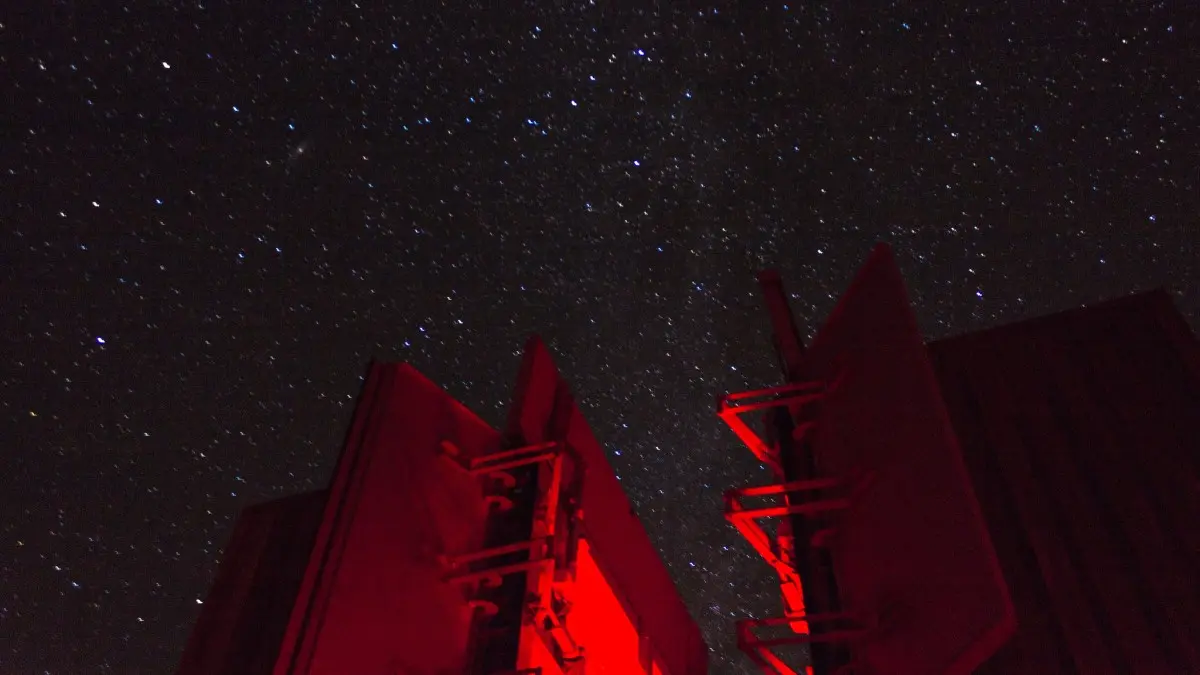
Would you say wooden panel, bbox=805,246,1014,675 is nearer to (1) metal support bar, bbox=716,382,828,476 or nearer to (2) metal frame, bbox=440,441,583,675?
(1) metal support bar, bbox=716,382,828,476

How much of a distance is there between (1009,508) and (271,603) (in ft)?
12.4

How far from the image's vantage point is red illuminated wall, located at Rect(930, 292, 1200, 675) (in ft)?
9.84

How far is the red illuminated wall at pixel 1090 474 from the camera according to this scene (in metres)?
3.00

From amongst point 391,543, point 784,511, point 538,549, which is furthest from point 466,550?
point 784,511

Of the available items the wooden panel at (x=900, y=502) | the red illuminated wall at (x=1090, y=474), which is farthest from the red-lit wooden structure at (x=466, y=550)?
the red illuminated wall at (x=1090, y=474)

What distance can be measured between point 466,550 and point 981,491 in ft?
6.88

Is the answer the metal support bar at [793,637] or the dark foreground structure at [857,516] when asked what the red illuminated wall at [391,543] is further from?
the metal support bar at [793,637]

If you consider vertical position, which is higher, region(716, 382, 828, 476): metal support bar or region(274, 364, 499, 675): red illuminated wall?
region(716, 382, 828, 476): metal support bar

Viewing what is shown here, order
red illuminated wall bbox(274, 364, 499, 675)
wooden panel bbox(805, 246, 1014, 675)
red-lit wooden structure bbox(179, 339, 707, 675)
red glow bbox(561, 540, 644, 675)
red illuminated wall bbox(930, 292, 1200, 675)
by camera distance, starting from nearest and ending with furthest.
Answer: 1. wooden panel bbox(805, 246, 1014, 675)
2. red illuminated wall bbox(274, 364, 499, 675)
3. red-lit wooden structure bbox(179, 339, 707, 675)
4. red illuminated wall bbox(930, 292, 1200, 675)
5. red glow bbox(561, 540, 644, 675)

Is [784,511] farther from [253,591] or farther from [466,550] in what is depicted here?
[253,591]

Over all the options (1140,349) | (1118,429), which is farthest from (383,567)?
(1140,349)

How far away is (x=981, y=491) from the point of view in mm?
3523

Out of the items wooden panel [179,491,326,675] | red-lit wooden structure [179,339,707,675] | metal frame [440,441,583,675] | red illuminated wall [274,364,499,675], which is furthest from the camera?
wooden panel [179,491,326,675]

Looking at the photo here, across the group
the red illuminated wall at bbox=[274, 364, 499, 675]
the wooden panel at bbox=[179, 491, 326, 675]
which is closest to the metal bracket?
the red illuminated wall at bbox=[274, 364, 499, 675]
